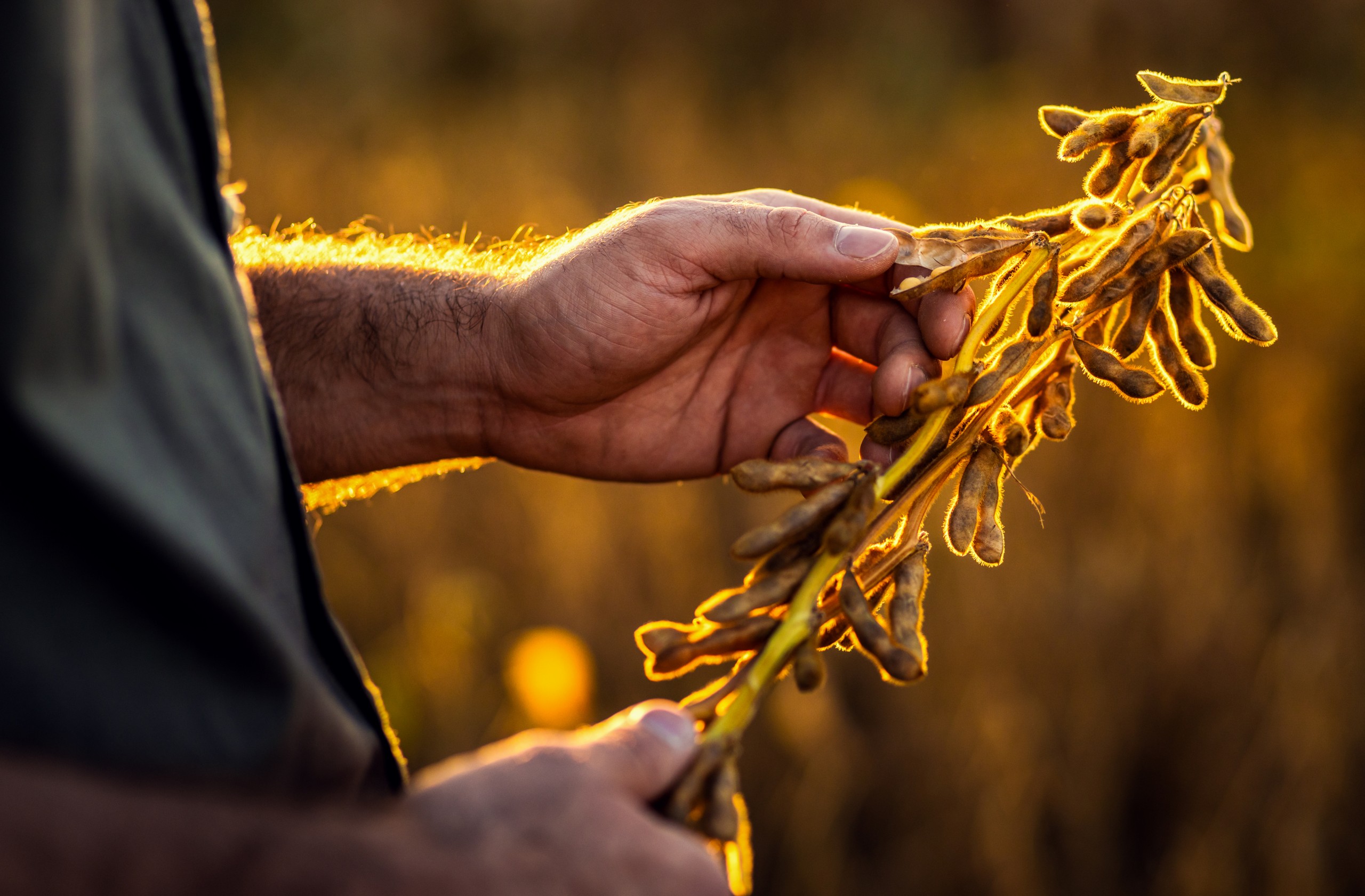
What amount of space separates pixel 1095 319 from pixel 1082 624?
6.03ft

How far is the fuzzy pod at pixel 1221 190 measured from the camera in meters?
1.33

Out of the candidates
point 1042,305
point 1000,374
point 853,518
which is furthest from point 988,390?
point 853,518

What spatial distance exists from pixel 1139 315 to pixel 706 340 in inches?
30.9


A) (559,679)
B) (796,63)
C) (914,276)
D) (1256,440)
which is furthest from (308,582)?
(796,63)

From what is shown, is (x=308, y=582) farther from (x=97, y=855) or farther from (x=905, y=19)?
(x=905, y=19)

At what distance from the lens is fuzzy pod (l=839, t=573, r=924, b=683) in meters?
1.06

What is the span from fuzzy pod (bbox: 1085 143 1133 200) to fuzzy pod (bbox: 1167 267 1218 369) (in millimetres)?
139

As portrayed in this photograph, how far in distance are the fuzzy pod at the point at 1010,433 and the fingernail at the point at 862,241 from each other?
0.34 m

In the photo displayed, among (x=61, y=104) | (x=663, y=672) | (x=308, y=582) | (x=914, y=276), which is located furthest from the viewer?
(x=914, y=276)

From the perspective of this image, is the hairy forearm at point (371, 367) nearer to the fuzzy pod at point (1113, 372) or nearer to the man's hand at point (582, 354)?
the man's hand at point (582, 354)

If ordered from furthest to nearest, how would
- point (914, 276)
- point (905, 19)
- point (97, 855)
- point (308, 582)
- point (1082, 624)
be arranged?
point (905, 19) < point (1082, 624) < point (914, 276) < point (308, 582) < point (97, 855)

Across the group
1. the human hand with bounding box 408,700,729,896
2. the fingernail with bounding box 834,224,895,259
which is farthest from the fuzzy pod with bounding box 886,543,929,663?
the fingernail with bounding box 834,224,895,259

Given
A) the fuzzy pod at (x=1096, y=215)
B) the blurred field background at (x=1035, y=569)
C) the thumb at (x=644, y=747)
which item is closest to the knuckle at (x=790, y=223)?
the fuzzy pod at (x=1096, y=215)

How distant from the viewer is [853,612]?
109cm
